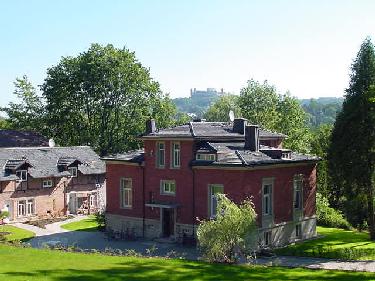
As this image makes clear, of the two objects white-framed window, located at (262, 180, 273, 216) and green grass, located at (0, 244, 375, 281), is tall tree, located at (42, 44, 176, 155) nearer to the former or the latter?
white-framed window, located at (262, 180, 273, 216)

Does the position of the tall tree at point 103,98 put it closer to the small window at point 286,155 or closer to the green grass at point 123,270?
the small window at point 286,155

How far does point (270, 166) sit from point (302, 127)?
121ft

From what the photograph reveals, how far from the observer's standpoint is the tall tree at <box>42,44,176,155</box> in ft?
217

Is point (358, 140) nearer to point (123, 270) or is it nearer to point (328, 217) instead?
point (328, 217)

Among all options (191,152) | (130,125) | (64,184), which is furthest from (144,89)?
(191,152)

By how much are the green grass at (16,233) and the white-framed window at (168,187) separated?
36.0 ft

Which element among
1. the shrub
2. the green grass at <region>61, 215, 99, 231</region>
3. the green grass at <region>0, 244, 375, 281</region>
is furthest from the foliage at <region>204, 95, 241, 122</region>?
the green grass at <region>0, 244, 375, 281</region>

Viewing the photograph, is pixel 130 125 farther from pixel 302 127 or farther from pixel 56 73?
pixel 302 127

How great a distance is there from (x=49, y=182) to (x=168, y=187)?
17823 mm

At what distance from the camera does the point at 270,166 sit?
124ft

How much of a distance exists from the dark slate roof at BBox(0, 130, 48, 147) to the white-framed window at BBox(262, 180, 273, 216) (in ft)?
119

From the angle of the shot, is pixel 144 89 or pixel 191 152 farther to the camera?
pixel 144 89

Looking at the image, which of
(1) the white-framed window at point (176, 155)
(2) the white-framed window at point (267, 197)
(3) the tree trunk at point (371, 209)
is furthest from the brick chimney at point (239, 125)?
(3) the tree trunk at point (371, 209)

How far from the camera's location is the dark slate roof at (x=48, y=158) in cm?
5259
